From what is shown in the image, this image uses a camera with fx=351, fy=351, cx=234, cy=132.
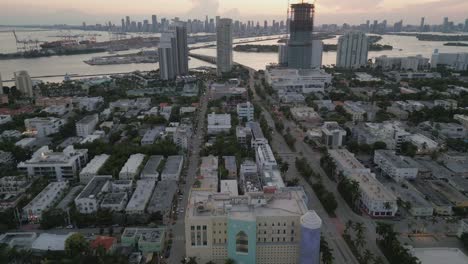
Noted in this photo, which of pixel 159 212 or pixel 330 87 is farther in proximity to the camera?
pixel 330 87

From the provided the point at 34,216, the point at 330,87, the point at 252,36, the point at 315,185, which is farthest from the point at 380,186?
the point at 252,36

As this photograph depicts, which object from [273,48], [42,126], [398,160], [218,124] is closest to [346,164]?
[398,160]

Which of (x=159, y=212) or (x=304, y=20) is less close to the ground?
(x=304, y=20)

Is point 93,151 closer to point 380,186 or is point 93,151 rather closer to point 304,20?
point 380,186

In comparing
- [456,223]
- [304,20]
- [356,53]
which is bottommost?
[456,223]

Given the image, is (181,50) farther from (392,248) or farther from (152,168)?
(392,248)

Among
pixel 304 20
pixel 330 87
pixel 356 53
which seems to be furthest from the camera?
pixel 356 53

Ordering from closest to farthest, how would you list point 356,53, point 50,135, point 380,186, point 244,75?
1. point 380,186
2. point 50,135
3. point 244,75
4. point 356,53
